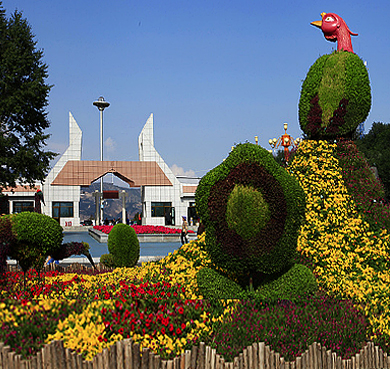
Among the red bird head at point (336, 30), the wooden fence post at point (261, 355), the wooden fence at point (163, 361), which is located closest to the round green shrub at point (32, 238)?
the wooden fence at point (163, 361)

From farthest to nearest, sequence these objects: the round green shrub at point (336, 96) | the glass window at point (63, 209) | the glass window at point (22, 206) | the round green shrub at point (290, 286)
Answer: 1. the glass window at point (22, 206)
2. the glass window at point (63, 209)
3. the round green shrub at point (336, 96)
4. the round green shrub at point (290, 286)

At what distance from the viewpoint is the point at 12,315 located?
4.32 metres

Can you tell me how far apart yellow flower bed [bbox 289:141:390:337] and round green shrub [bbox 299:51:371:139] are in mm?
368

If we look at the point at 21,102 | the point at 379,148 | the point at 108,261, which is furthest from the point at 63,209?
the point at 379,148

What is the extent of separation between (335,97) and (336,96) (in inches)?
1.0

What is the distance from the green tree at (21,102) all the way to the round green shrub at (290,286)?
21.5 meters

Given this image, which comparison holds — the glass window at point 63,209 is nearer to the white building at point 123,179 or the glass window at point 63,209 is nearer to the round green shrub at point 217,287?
the white building at point 123,179

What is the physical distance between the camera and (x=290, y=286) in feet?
17.3

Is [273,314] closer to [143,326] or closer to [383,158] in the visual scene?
[143,326]

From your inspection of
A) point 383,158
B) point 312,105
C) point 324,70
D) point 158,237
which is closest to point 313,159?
point 312,105

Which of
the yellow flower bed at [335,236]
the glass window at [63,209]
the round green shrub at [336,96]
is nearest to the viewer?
the yellow flower bed at [335,236]

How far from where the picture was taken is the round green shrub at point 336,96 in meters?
7.23

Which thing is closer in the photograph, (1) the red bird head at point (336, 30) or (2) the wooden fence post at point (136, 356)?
(2) the wooden fence post at point (136, 356)

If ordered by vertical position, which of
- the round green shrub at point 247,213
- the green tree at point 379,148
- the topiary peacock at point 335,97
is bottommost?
the round green shrub at point 247,213
